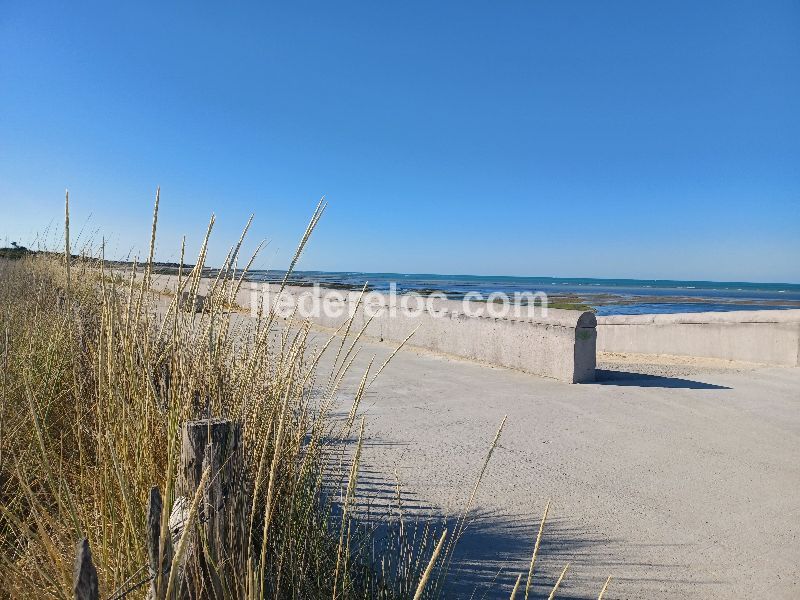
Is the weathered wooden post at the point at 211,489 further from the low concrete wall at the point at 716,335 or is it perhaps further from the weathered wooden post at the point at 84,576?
the low concrete wall at the point at 716,335

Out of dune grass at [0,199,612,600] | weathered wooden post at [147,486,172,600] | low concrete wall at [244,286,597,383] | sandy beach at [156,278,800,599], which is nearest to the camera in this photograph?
weathered wooden post at [147,486,172,600]

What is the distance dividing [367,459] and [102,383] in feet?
7.23

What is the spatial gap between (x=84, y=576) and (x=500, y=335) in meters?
6.59

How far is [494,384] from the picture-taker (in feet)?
19.8

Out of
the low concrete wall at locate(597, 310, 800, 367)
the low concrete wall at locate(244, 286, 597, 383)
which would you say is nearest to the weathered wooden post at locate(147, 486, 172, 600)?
the low concrete wall at locate(244, 286, 597, 383)

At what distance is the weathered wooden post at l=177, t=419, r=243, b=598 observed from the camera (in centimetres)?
139

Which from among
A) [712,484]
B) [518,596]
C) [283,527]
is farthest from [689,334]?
[283,527]

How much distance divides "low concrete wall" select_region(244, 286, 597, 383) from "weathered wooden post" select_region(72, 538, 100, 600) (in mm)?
3452

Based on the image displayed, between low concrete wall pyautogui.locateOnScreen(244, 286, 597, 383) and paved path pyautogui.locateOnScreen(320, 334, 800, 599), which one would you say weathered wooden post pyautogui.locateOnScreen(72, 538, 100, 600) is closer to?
paved path pyautogui.locateOnScreen(320, 334, 800, 599)

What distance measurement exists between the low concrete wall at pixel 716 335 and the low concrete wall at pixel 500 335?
12.4 ft

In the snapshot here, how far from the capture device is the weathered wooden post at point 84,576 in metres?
0.82

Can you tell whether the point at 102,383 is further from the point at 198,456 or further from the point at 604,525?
the point at 604,525

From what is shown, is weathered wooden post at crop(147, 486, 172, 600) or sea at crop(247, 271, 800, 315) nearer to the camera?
weathered wooden post at crop(147, 486, 172, 600)

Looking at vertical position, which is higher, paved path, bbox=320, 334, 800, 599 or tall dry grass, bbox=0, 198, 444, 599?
tall dry grass, bbox=0, 198, 444, 599
